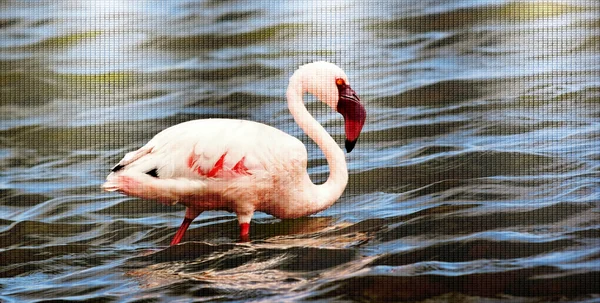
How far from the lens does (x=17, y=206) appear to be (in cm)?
813

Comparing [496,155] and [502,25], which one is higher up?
[502,25]

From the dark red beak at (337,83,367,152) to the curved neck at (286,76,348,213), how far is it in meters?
0.12

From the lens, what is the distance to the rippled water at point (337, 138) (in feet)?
17.6

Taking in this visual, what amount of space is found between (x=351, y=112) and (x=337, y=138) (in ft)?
8.28

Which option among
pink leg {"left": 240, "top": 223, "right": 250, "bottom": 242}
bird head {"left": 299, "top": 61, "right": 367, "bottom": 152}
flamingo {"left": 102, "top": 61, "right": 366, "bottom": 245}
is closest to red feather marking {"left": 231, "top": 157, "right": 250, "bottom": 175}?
flamingo {"left": 102, "top": 61, "right": 366, "bottom": 245}

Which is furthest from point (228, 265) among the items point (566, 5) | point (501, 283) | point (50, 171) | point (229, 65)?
point (566, 5)

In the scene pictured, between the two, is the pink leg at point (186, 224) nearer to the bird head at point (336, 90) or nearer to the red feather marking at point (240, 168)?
the red feather marking at point (240, 168)

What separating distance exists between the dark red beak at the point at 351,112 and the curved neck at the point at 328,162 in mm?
121

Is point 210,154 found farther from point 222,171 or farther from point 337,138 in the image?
point 337,138

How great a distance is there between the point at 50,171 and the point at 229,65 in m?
3.05

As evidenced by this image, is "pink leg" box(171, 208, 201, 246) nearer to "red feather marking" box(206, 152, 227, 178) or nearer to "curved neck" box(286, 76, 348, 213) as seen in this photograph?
"red feather marking" box(206, 152, 227, 178)

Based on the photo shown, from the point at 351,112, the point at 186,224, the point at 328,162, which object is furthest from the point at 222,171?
the point at 351,112

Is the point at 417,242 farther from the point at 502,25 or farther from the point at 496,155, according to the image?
the point at 502,25

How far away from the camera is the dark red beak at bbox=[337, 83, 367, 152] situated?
6.33 metres
